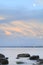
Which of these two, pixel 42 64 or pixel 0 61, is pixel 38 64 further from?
pixel 0 61

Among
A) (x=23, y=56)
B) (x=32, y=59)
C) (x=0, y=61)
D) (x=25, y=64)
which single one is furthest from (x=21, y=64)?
(x=23, y=56)

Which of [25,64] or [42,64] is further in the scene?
[25,64]

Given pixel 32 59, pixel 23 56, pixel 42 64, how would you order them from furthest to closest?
pixel 23 56, pixel 32 59, pixel 42 64

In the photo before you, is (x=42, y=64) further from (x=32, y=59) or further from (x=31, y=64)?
(x=32, y=59)

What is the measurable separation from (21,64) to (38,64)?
15.0 ft

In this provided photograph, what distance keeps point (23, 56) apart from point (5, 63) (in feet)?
43.0

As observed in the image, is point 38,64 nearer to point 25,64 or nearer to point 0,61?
point 25,64

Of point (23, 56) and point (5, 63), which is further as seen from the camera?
point (23, 56)

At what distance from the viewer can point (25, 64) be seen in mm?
41812

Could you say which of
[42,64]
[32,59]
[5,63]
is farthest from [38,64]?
[32,59]

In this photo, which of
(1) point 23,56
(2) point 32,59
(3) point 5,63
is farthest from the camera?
(1) point 23,56

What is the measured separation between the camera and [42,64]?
37.8m

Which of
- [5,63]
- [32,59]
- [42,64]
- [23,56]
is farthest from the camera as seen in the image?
[23,56]

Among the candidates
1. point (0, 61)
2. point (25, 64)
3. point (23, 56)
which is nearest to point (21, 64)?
point (25, 64)
